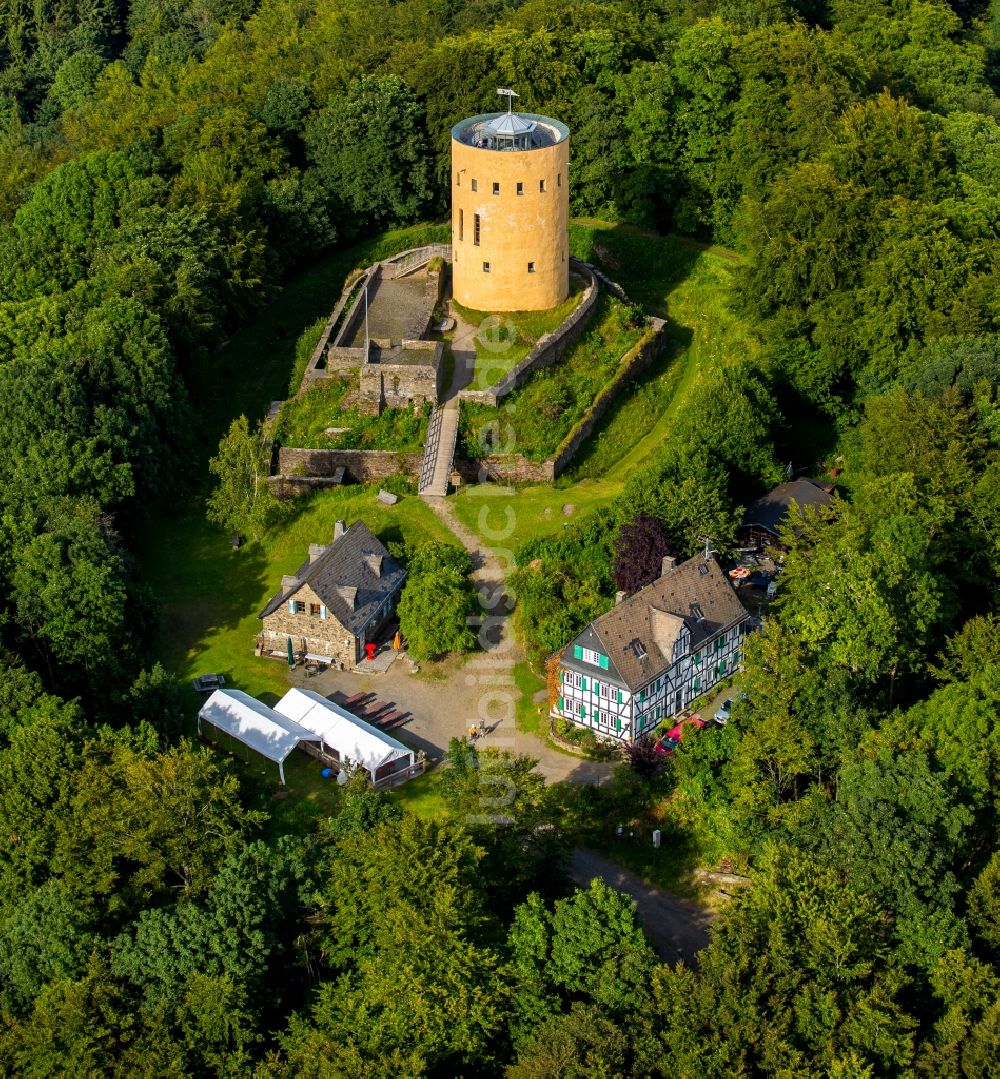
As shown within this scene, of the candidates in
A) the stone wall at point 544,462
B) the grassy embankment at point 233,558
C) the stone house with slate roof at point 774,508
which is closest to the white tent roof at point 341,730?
the grassy embankment at point 233,558

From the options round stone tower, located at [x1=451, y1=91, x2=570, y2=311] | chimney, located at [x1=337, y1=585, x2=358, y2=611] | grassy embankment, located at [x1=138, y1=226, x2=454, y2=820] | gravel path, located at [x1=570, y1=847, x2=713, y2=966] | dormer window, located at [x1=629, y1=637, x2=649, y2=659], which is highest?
round stone tower, located at [x1=451, y1=91, x2=570, y2=311]

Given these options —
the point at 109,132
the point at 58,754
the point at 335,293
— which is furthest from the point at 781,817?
the point at 109,132

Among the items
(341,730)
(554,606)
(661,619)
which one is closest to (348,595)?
(341,730)

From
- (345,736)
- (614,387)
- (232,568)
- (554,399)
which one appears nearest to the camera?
(345,736)

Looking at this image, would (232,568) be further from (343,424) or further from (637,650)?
(637,650)

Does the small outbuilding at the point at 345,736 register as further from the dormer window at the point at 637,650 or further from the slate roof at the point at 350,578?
the dormer window at the point at 637,650

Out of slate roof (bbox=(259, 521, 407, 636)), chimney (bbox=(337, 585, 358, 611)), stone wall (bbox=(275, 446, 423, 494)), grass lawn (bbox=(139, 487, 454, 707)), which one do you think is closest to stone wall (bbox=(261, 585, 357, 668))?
slate roof (bbox=(259, 521, 407, 636))

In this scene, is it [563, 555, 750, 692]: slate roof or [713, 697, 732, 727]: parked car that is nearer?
[563, 555, 750, 692]: slate roof

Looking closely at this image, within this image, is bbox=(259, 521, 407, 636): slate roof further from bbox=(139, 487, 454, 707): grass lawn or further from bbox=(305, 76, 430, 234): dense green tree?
bbox=(305, 76, 430, 234): dense green tree
